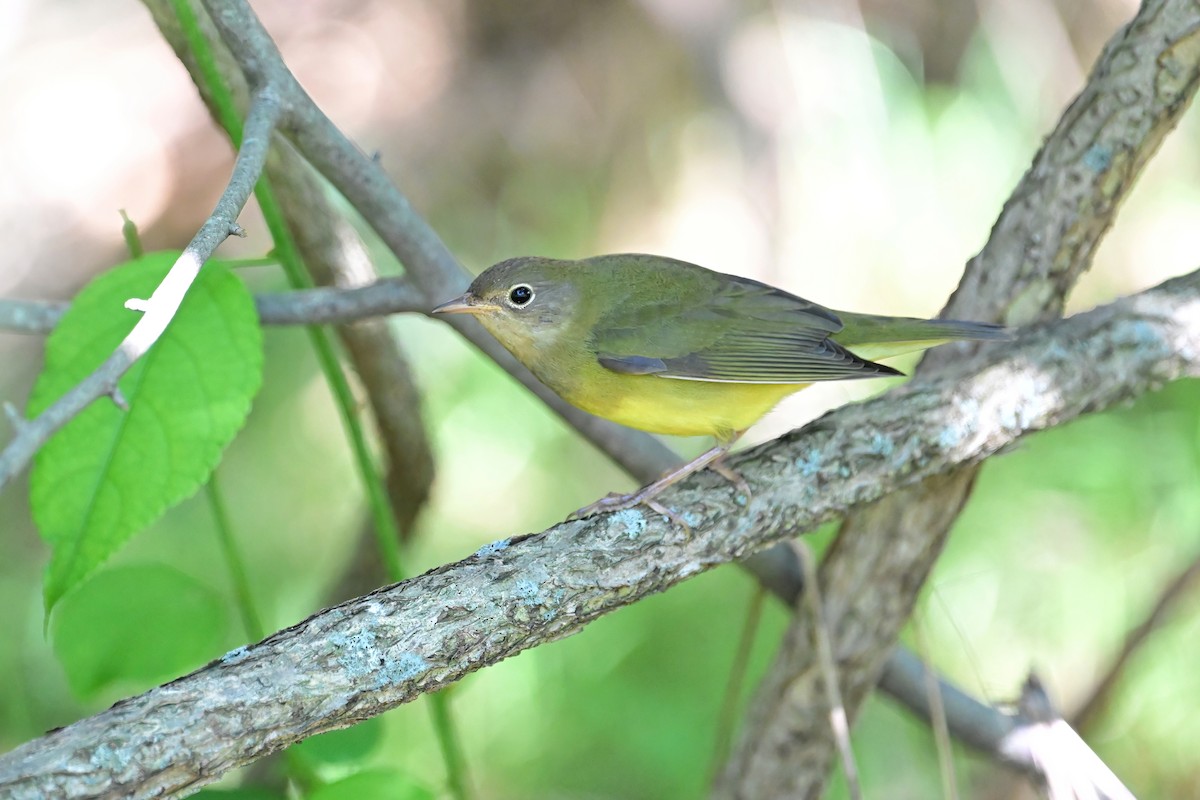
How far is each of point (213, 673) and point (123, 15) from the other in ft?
20.5

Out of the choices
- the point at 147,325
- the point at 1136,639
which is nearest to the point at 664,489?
the point at 147,325

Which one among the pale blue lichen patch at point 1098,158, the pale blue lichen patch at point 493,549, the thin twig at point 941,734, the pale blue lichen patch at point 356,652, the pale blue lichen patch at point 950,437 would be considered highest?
the pale blue lichen patch at point 1098,158

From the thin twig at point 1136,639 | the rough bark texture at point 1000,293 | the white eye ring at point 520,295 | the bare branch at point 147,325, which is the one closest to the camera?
the bare branch at point 147,325

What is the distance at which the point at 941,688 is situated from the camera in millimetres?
3359

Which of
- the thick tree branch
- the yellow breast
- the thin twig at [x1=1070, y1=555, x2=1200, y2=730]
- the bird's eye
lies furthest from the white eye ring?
the thin twig at [x1=1070, y1=555, x2=1200, y2=730]

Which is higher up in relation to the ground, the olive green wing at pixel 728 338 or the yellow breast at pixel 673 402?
the olive green wing at pixel 728 338

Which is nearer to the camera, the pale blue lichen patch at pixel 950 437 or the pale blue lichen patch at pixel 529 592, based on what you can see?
the pale blue lichen patch at pixel 529 592

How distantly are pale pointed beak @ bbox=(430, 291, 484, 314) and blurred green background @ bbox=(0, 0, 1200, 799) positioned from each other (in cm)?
131

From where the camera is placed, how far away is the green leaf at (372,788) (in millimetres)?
2014

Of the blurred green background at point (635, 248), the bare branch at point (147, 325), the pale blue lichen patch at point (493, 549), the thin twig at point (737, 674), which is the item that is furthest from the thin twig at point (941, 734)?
the bare branch at point (147, 325)

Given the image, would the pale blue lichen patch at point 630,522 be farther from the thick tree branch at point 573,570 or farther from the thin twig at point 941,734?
the thin twig at point 941,734

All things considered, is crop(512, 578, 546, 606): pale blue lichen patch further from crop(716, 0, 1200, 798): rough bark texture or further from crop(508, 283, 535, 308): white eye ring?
crop(508, 283, 535, 308): white eye ring

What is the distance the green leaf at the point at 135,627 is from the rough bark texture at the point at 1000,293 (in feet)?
5.02

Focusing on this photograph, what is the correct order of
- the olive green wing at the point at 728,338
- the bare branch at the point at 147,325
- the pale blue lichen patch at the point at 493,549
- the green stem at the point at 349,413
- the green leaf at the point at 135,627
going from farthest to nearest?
the olive green wing at the point at 728,338 → the green stem at the point at 349,413 → the green leaf at the point at 135,627 → the pale blue lichen patch at the point at 493,549 → the bare branch at the point at 147,325
